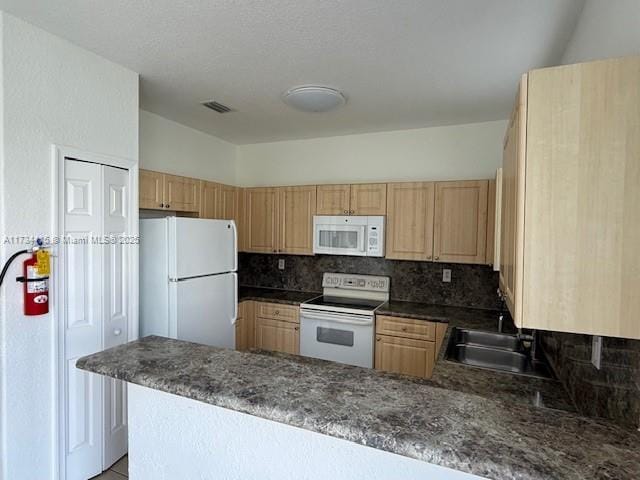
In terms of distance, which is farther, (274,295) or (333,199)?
(274,295)

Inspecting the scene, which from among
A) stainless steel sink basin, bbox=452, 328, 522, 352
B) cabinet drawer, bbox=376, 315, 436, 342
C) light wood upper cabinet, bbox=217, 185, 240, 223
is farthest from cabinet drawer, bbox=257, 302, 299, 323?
stainless steel sink basin, bbox=452, 328, 522, 352

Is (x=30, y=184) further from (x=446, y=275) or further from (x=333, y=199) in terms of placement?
(x=446, y=275)

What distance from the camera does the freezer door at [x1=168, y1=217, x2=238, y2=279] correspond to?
8.86 ft

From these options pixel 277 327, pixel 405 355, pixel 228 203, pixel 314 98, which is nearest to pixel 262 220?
pixel 228 203

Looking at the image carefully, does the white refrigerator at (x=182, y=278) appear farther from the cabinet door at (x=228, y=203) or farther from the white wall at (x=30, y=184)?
the white wall at (x=30, y=184)

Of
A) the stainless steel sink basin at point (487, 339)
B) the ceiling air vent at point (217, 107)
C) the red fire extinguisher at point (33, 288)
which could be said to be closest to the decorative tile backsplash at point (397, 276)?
the stainless steel sink basin at point (487, 339)

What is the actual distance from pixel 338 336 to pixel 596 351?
2247mm

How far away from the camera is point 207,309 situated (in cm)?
305

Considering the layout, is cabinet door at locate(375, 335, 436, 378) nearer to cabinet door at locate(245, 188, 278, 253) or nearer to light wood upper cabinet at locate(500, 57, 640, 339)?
cabinet door at locate(245, 188, 278, 253)

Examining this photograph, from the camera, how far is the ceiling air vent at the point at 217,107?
2.91 metres

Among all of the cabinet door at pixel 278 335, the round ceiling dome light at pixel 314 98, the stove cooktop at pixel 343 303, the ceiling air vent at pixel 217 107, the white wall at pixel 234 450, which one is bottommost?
the cabinet door at pixel 278 335

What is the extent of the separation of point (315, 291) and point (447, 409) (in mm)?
3240

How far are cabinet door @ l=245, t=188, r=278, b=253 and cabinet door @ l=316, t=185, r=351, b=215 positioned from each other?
1.80ft

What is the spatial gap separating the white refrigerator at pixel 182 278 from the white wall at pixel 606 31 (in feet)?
8.67
